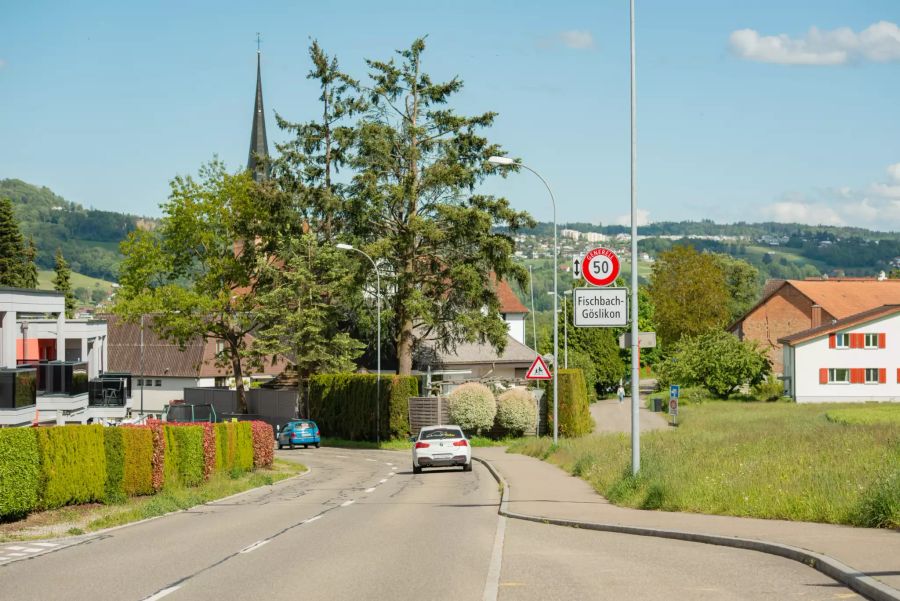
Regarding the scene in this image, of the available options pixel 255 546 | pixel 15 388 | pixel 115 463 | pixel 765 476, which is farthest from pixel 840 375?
pixel 255 546

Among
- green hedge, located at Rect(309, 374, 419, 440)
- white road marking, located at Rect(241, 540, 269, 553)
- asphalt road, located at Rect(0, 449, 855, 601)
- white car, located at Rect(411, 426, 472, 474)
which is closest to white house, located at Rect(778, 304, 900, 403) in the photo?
green hedge, located at Rect(309, 374, 419, 440)

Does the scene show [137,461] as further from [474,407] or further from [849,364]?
[849,364]

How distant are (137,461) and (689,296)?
84.1 metres

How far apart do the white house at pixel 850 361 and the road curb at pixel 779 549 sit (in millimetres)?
66455

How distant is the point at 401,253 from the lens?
56.7 meters

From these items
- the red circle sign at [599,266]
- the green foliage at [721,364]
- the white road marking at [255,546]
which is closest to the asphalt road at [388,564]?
the white road marking at [255,546]

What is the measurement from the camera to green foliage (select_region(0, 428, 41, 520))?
17534 mm


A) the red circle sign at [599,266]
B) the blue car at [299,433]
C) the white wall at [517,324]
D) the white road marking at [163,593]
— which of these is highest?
the white wall at [517,324]

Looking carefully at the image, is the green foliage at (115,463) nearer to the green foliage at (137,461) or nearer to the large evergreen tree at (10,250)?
the green foliage at (137,461)

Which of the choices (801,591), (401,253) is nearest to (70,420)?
(401,253)

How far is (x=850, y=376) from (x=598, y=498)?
65296 mm

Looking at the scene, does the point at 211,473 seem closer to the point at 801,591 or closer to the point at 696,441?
the point at 696,441

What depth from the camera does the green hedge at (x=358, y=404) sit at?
5522 centimetres

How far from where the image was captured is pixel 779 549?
40.2 feet
